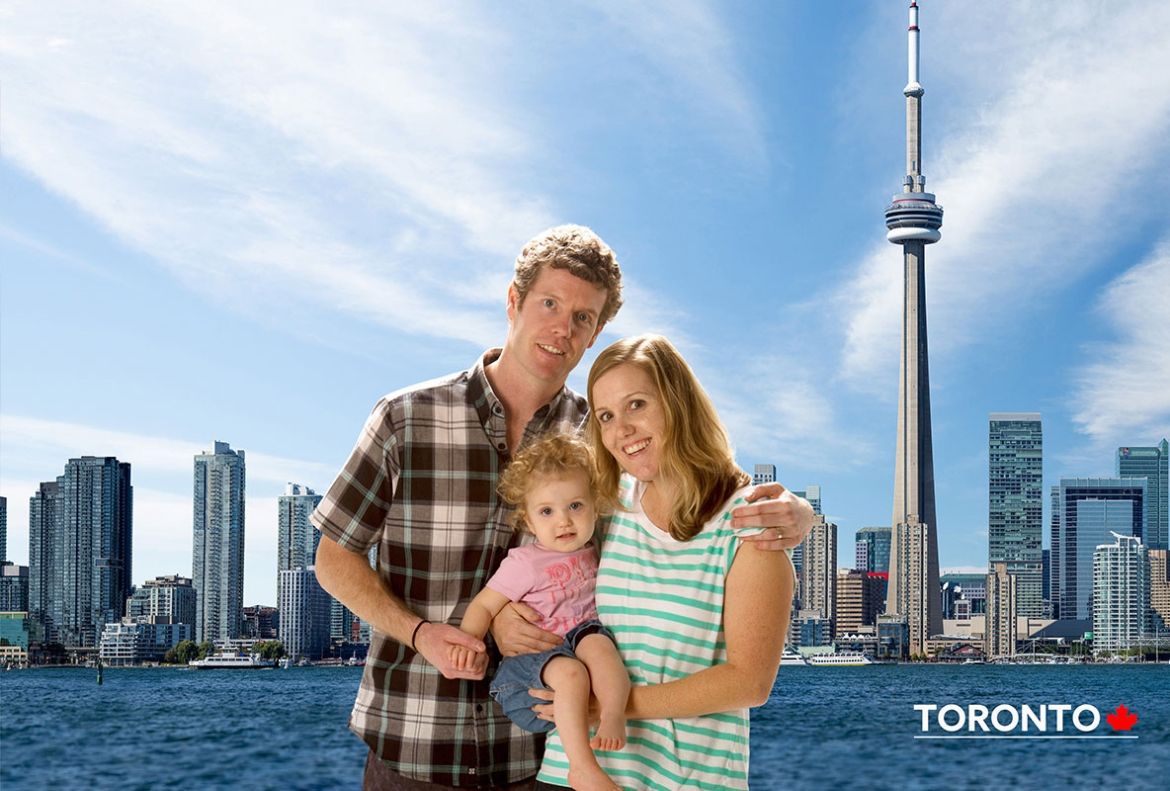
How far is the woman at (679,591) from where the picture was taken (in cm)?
297

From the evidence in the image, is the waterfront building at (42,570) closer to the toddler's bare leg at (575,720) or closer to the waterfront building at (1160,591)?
the waterfront building at (1160,591)

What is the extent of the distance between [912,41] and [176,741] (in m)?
73.3

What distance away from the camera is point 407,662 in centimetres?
364

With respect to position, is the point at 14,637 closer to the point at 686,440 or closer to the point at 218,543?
the point at 218,543

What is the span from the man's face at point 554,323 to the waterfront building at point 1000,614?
410ft

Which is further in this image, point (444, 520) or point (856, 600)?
point (856, 600)

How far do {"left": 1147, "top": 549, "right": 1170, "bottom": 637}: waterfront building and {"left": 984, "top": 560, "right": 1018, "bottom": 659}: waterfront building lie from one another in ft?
41.9

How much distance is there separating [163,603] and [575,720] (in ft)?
377

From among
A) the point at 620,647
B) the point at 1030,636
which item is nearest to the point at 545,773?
the point at 620,647

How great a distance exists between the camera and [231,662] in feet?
356

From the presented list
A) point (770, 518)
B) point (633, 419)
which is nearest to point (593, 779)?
point (770, 518)

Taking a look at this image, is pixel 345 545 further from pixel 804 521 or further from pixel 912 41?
pixel 912 41

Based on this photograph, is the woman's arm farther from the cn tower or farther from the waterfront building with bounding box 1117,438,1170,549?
the waterfront building with bounding box 1117,438,1170,549

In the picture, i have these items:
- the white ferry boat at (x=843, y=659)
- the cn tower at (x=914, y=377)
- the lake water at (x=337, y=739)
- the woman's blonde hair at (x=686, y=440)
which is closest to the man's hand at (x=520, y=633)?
the woman's blonde hair at (x=686, y=440)
